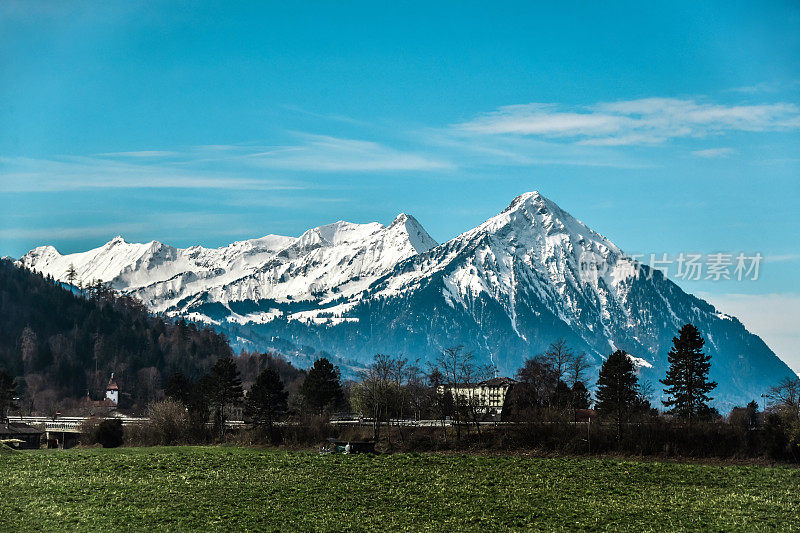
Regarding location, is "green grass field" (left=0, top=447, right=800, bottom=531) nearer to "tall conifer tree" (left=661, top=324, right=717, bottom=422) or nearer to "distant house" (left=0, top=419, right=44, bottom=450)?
"distant house" (left=0, top=419, right=44, bottom=450)

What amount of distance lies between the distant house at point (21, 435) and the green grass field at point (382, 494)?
92.0 feet

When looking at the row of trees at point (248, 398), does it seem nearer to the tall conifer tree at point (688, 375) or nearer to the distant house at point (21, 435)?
the distant house at point (21, 435)

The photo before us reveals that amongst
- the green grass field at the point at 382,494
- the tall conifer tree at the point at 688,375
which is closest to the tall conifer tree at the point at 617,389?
the tall conifer tree at the point at 688,375

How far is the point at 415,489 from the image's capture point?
6294cm

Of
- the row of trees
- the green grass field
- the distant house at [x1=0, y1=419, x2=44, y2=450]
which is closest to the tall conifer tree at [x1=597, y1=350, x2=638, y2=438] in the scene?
the green grass field

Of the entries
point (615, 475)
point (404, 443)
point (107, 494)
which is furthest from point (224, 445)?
point (615, 475)

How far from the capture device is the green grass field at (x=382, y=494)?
52469 mm

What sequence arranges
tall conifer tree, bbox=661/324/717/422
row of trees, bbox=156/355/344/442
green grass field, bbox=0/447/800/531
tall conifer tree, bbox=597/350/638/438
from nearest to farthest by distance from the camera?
green grass field, bbox=0/447/800/531 → tall conifer tree, bbox=597/350/638/438 → row of trees, bbox=156/355/344/442 → tall conifer tree, bbox=661/324/717/422

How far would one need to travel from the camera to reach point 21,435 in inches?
4402

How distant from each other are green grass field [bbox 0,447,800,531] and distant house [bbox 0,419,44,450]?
28.1m

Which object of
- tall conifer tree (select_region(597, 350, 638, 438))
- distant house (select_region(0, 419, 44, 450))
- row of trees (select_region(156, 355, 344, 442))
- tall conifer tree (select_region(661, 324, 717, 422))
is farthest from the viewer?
tall conifer tree (select_region(661, 324, 717, 422))

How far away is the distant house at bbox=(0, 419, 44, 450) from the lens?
347ft

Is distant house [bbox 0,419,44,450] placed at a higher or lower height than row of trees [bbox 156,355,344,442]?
lower

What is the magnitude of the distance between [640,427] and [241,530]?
161 ft
